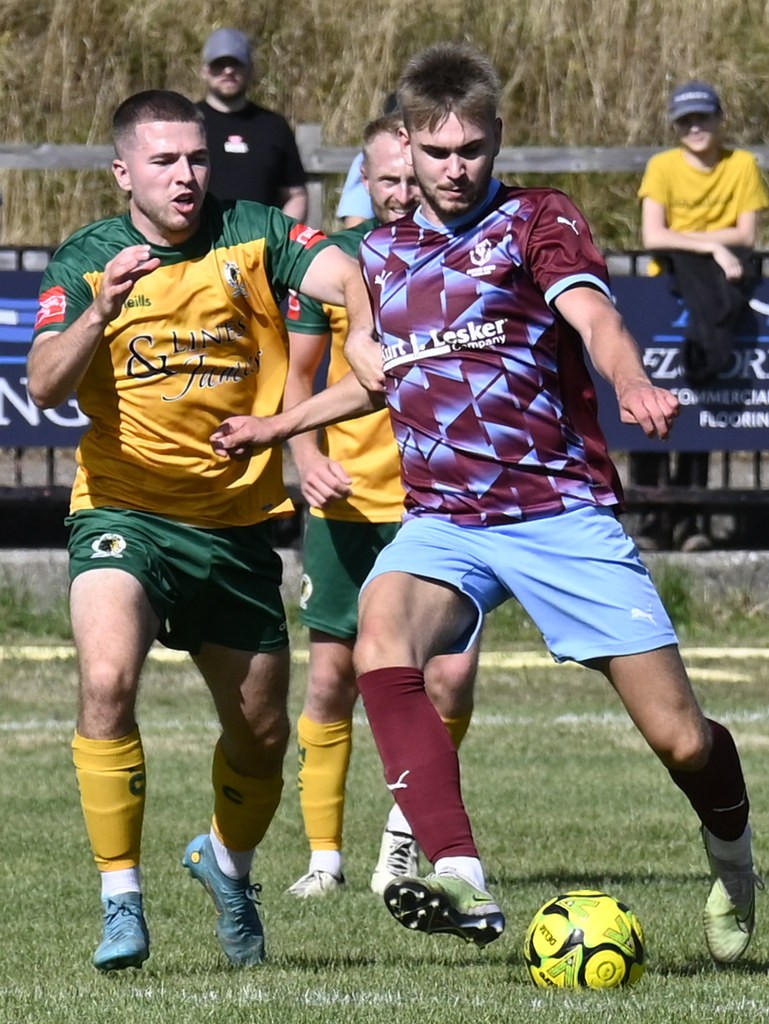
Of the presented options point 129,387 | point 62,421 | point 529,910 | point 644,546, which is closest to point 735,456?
point 644,546

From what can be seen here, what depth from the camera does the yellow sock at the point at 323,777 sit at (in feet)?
24.1

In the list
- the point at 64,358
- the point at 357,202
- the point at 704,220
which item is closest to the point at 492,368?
the point at 64,358

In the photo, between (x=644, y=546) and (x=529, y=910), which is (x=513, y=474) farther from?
(x=644, y=546)

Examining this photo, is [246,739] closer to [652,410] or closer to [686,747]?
[686,747]

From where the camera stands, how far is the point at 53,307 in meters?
5.79

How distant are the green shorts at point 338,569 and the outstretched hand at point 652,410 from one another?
2.87 meters

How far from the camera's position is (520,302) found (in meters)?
5.34

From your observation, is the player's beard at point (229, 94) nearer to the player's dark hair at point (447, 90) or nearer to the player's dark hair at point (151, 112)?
the player's dark hair at point (151, 112)

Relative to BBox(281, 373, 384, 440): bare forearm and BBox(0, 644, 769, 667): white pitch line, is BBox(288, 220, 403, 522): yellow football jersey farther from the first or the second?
BBox(0, 644, 769, 667): white pitch line

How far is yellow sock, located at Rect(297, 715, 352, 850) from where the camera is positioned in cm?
734

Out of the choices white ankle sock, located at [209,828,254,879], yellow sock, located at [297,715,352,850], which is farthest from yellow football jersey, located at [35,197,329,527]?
yellow sock, located at [297,715,352,850]

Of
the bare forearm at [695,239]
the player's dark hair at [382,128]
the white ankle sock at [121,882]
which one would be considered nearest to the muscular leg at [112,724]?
the white ankle sock at [121,882]

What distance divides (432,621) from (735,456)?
8677 mm

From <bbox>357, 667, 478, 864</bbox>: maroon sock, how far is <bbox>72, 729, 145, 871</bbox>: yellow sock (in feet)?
2.75
